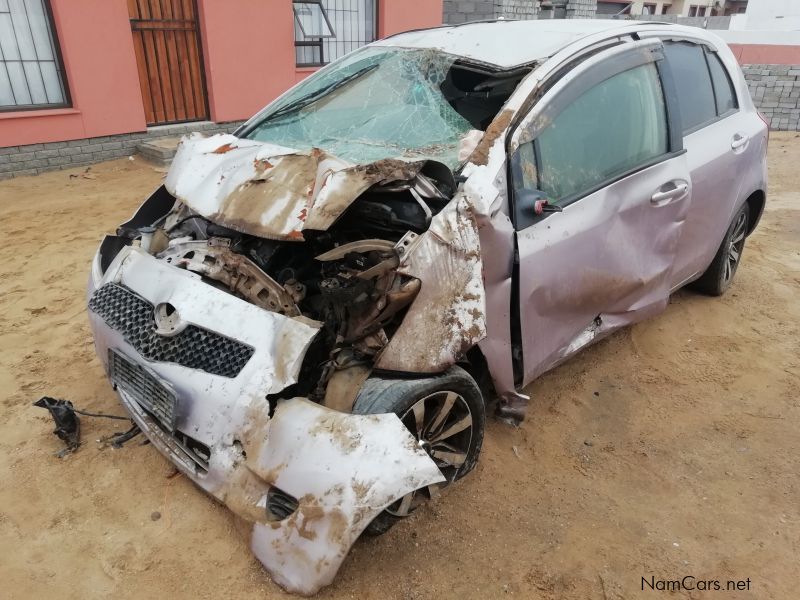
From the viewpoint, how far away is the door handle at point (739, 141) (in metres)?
3.64

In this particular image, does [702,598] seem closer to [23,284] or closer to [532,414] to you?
[532,414]

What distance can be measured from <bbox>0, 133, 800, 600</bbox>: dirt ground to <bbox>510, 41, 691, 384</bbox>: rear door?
1.49 ft

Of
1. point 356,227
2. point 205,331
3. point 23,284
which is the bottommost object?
point 23,284

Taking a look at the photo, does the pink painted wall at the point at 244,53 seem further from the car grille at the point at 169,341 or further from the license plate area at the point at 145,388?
the license plate area at the point at 145,388

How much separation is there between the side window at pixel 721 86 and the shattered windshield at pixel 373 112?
1799 mm

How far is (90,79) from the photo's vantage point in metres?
6.91

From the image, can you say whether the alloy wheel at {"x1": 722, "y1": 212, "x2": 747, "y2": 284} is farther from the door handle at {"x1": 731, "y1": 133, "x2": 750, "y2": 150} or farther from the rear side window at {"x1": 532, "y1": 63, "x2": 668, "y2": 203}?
the rear side window at {"x1": 532, "y1": 63, "x2": 668, "y2": 203}

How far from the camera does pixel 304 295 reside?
2510mm

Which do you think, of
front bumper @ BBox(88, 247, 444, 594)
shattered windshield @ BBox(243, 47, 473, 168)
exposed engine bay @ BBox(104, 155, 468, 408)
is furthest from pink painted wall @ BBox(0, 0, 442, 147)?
front bumper @ BBox(88, 247, 444, 594)

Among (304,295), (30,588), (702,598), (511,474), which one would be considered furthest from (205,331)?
(702,598)

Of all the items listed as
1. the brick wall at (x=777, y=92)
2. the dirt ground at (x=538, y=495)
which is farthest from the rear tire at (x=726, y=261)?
the brick wall at (x=777, y=92)

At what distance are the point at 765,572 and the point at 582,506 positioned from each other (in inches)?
27.3

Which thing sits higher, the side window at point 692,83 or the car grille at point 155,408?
the side window at point 692,83

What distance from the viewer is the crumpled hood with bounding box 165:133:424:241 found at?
233 centimetres
